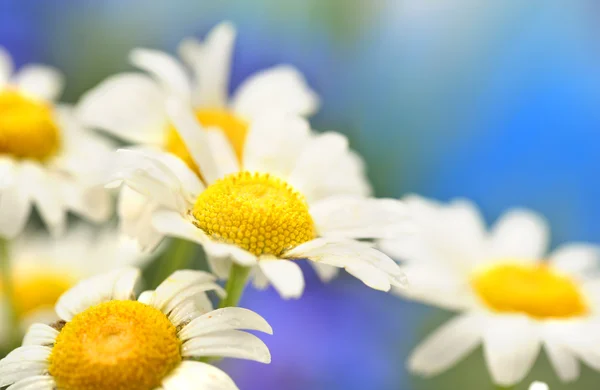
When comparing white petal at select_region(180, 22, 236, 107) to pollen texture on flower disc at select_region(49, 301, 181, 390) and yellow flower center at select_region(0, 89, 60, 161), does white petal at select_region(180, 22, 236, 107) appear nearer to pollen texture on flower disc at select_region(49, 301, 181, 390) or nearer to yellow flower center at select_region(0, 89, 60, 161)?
yellow flower center at select_region(0, 89, 60, 161)

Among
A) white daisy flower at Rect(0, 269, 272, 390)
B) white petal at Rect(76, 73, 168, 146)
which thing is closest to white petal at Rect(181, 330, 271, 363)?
white daisy flower at Rect(0, 269, 272, 390)

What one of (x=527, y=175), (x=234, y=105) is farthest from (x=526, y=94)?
(x=234, y=105)

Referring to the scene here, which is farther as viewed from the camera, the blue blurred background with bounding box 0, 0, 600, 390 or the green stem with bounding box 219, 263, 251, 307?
the blue blurred background with bounding box 0, 0, 600, 390

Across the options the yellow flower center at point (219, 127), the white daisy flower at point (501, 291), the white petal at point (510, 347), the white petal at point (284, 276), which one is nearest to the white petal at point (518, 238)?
the white daisy flower at point (501, 291)

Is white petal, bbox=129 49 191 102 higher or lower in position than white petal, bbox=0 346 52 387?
higher

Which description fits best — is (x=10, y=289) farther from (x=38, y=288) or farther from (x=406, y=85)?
(x=406, y=85)
